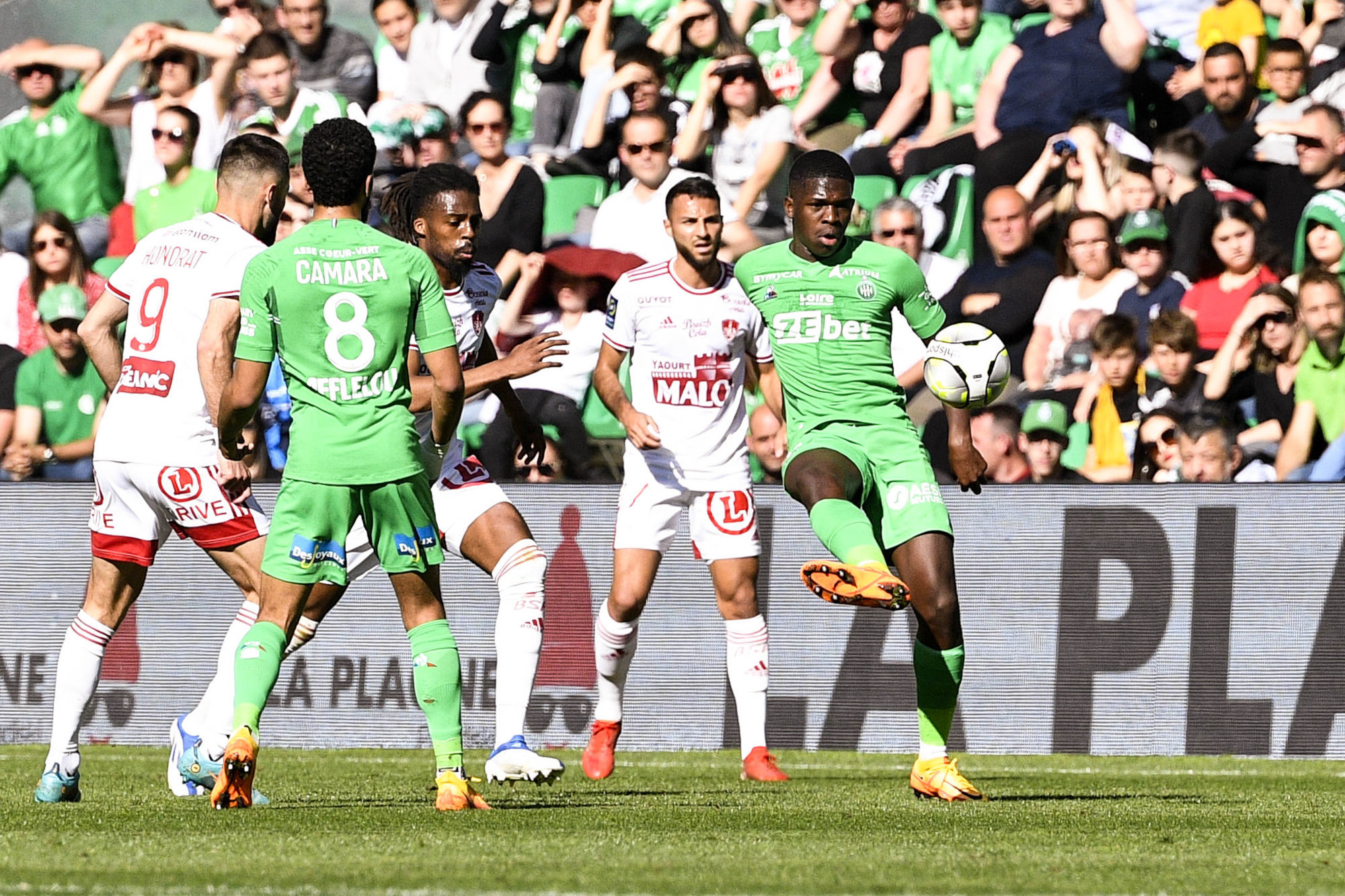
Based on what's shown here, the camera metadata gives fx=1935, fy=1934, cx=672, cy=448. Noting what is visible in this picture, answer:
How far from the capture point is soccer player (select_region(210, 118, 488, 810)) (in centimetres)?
609

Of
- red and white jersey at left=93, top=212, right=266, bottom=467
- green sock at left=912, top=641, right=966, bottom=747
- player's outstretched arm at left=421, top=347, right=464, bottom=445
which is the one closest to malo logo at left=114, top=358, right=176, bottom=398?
red and white jersey at left=93, top=212, right=266, bottom=467

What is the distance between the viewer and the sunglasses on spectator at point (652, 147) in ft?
41.9

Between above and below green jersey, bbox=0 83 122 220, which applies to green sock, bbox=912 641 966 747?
below

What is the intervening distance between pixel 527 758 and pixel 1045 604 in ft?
13.7

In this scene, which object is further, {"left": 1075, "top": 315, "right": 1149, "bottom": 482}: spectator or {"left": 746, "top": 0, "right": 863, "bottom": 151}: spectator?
{"left": 746, "top": 0, "right": 863, "bottom": 151}: spectator

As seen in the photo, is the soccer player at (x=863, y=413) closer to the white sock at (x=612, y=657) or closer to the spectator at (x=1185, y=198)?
the white sock at (x=612, y=657)

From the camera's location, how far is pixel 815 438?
724 cm

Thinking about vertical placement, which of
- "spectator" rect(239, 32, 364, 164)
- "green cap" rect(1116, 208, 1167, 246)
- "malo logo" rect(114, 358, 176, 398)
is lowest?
"malo logo" rect(114, 358, 176, 398)

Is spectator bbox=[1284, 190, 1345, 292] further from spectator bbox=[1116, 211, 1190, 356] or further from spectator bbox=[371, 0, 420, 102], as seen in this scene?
spectator bbox=[371, 0, 420, 102]

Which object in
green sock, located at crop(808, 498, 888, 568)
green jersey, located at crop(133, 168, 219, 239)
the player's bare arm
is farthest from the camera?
green jersey, located at crop(133, 168, 219, 239)

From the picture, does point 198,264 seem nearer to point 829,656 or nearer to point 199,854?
point 199,854

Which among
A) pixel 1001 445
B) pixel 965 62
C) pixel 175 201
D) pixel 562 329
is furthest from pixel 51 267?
pixel 1001 445

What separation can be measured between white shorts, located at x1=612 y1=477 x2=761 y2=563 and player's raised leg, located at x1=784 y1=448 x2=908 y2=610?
166 centimetres

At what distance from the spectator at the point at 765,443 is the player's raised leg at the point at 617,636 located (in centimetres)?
246
